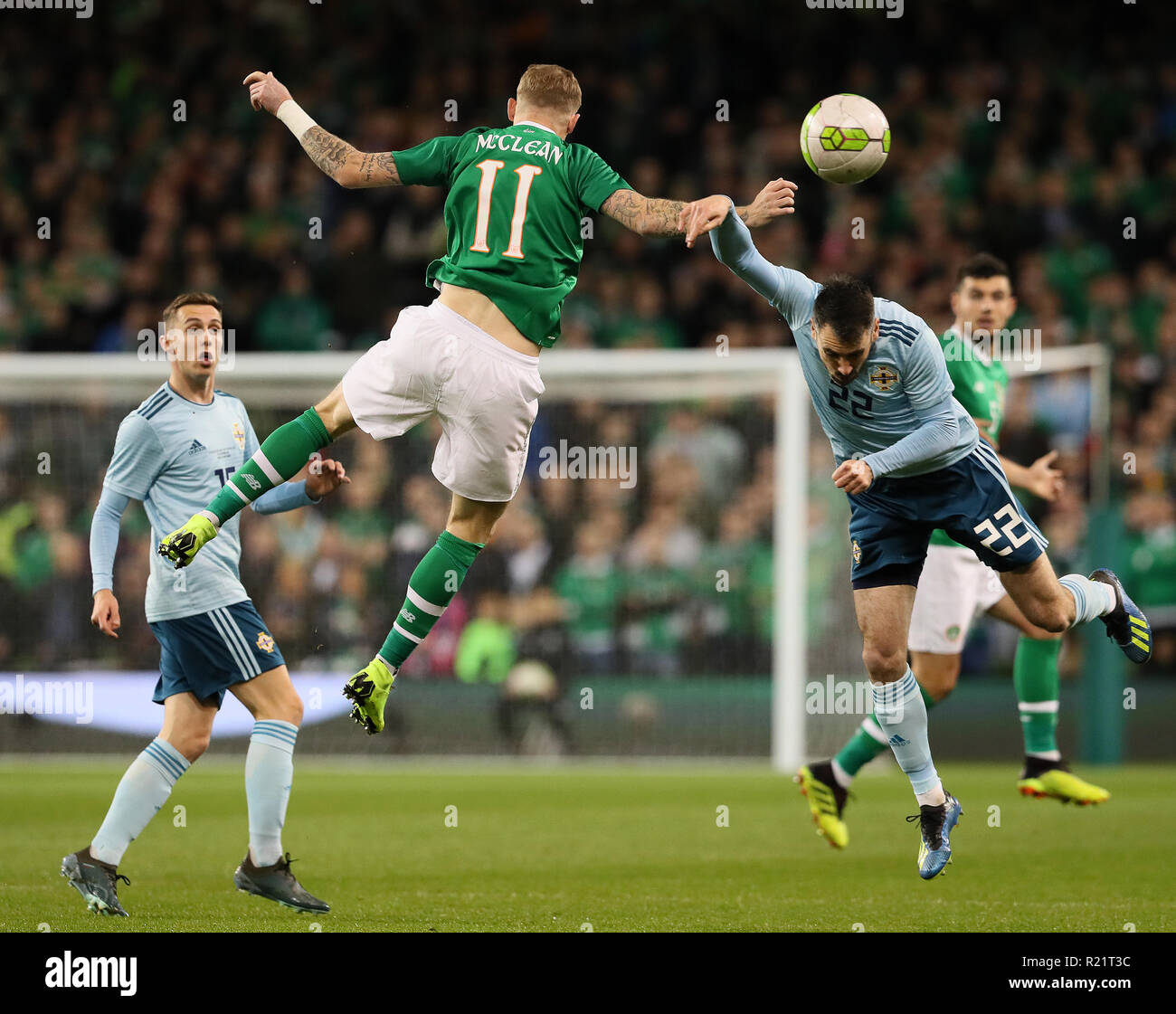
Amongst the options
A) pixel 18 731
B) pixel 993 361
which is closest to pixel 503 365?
pixel 993 361

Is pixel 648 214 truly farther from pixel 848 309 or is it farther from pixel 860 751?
pixel 860 751

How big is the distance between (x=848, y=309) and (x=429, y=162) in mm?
1650

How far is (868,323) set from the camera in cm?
588

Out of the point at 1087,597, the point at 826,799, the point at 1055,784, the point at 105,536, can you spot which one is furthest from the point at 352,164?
the point at 1055,784

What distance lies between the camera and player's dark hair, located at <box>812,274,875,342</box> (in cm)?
584

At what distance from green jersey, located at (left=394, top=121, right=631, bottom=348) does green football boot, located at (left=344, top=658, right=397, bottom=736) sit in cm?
140

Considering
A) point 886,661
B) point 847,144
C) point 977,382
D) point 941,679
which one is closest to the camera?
point 847,144

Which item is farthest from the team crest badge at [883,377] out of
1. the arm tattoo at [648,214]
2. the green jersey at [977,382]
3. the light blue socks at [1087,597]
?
the green jersey at [977,382]

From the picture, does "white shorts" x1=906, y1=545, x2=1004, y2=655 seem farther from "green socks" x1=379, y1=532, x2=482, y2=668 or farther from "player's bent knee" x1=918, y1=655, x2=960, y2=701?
"green socks" x1=379, y1=532, x2=482, y2=668

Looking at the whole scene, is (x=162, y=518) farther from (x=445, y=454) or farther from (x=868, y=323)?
(x=868, y=323)

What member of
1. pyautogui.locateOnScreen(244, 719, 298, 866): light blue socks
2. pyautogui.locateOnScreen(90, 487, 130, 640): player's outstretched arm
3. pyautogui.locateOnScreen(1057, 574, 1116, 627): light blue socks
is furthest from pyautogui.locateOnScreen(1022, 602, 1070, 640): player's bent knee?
pyautogui.locateOnScreen(90, 487, 130, 640): player's outstretched arm

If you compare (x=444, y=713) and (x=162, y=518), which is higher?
(x=162, y=518)

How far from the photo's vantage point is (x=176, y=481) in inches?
253

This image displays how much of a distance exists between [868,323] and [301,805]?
578cm
